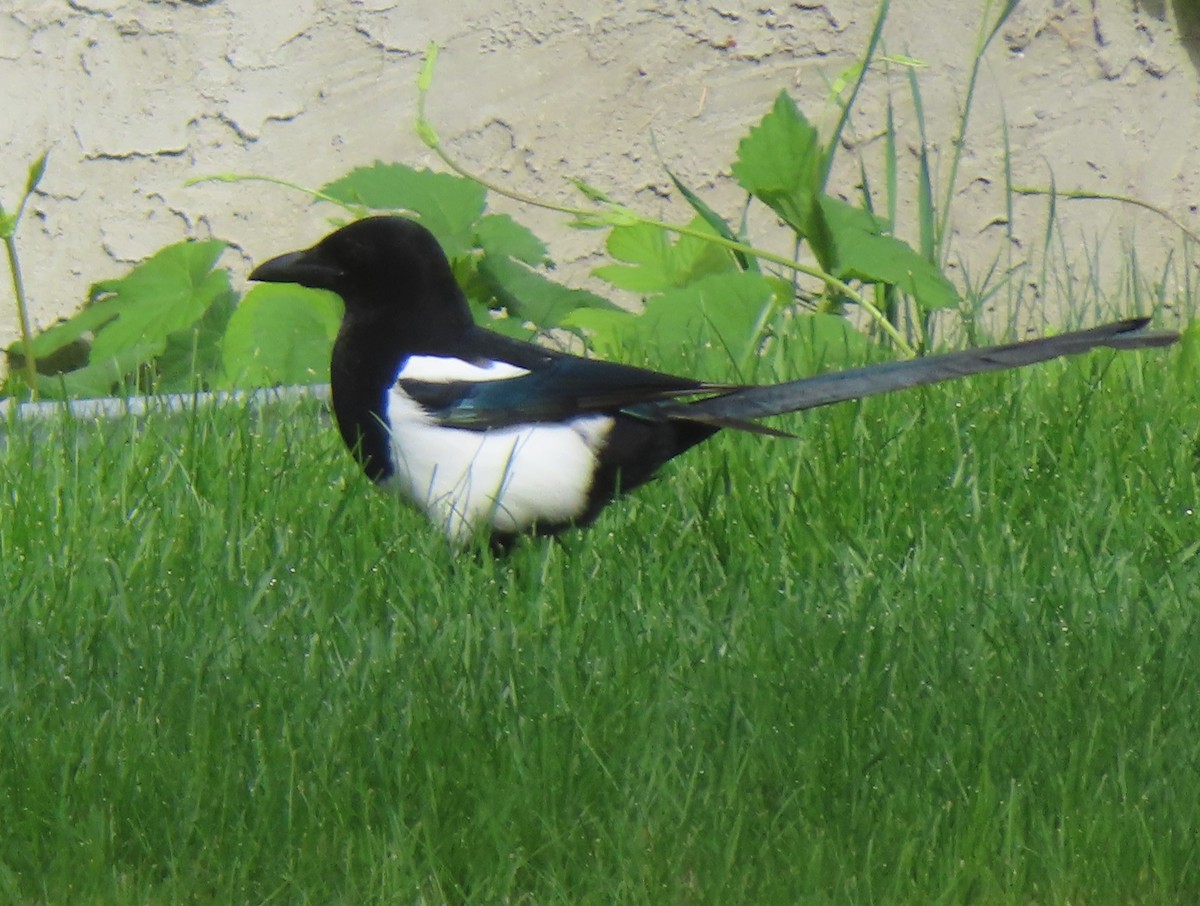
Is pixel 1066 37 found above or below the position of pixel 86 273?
above

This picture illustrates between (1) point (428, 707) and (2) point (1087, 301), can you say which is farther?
(2) point (1087, 301)

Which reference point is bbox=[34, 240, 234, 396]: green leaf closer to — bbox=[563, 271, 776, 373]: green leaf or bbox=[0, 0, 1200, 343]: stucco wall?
bbox=[0, 0, 1200, 343]: stucco wall

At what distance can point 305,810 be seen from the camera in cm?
197

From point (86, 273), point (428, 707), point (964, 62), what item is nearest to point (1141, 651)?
point (428, 707)

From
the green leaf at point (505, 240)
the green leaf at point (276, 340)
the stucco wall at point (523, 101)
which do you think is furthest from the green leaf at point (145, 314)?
the green leaf at point (505, 240)

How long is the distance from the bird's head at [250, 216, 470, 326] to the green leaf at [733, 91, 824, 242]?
118cm

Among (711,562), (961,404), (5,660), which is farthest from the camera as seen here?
(961,404)

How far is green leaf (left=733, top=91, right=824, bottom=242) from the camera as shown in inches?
157

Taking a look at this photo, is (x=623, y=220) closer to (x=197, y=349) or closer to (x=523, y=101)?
(x=523, y=101)

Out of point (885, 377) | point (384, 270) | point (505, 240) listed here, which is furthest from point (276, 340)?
point (885, 377)

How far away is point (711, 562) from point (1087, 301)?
190 cm

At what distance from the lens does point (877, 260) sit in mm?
4016

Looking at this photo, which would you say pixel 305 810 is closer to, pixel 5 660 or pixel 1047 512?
pixel 5 660

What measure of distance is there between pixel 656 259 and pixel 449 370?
1381mm
